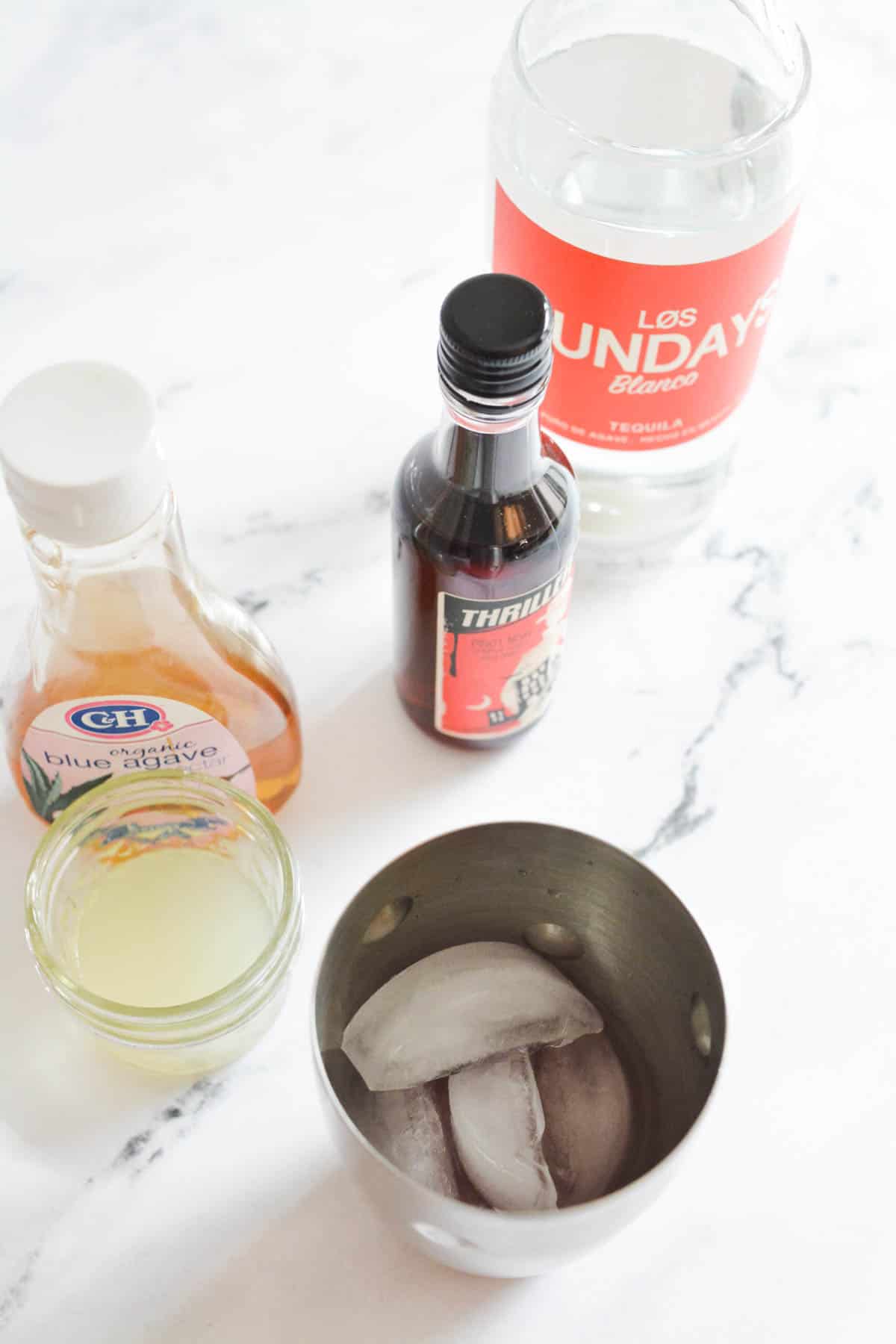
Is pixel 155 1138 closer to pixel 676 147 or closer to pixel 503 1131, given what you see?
pixel 503 1131

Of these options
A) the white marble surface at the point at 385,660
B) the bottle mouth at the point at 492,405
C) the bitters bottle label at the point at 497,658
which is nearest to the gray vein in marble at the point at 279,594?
the white marble surface at the point at 385,660

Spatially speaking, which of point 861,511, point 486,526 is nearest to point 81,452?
point 486,526

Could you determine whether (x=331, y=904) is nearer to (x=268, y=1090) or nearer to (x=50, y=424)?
(x=268, y=1090)

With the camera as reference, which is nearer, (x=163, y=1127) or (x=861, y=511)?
(x=163, y=1127)

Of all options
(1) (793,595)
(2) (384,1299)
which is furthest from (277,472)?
(2) (384,1299)

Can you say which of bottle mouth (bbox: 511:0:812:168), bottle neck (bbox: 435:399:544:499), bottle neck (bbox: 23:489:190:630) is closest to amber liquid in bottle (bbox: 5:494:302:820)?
bottle neck (bbox: 23:489:190:630)

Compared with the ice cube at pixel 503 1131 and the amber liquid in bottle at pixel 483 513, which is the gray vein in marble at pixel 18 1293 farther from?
the amber liquid in bottle at pixel 483 513
